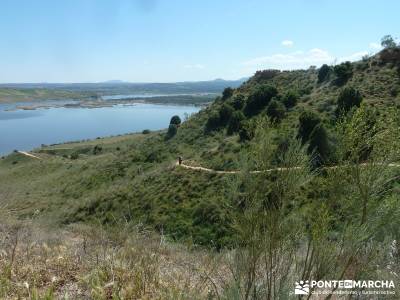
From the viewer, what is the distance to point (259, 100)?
120ft

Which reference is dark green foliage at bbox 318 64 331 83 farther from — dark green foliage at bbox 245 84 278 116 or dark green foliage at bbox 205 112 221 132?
dark green foliage at bbox 205 112 221 132

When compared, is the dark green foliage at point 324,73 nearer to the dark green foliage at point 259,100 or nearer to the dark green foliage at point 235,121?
the dark green foliage at point 259,100

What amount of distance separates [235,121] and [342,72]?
424 inches

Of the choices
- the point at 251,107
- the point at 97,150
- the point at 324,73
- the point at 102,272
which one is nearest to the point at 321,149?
the point at 102,272

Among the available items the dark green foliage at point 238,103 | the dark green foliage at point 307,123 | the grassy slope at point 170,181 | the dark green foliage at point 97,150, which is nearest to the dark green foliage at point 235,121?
the grassy slope at point 170,181

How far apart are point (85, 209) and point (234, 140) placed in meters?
11.8

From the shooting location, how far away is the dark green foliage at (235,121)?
33750mm

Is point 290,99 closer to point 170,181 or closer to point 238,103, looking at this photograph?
point 238,103

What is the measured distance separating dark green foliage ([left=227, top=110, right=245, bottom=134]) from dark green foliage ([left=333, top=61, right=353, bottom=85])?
9408 mm

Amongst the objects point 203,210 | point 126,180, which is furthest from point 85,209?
point 203,210

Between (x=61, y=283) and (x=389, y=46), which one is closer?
(x=61, y=283)

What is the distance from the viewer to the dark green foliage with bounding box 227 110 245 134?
A: 3375cm

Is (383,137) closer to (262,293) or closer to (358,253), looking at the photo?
(358,253)

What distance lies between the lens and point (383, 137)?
200 inches
